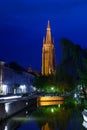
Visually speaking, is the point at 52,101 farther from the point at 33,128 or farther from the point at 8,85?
the point at 33,128

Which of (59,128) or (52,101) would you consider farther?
(52,101)

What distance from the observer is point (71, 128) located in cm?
4691

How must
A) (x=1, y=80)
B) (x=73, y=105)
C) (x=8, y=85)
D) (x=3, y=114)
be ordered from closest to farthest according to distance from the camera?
(x=3, y=114)
(x=73, y=105)
(x=1, y=80)
(x=8, y=85)

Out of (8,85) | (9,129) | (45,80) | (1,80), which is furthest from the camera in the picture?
(45,80)

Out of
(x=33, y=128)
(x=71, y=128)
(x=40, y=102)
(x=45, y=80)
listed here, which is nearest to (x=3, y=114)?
(x=33, y=128)

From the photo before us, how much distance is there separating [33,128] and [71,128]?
4.23 m

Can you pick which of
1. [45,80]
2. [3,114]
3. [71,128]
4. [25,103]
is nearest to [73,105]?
[25,103]

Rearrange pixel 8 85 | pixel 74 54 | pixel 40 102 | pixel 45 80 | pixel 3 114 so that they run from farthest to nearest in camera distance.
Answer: pixel 45 80
pixel 8 85
pixel 40 102
pixel 3 114
pixel 74 54

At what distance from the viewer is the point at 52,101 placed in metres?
104

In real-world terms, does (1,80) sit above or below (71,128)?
above

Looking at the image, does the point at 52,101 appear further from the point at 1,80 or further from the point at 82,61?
the point at 82,61

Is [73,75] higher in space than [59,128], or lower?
higher

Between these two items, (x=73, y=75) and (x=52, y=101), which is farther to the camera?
(x=52, y=101)

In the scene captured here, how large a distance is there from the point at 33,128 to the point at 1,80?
243 ft
